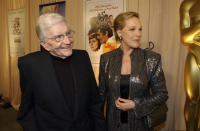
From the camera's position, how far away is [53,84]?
1.14 m

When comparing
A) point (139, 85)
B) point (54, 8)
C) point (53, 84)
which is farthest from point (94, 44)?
point (53, 84)

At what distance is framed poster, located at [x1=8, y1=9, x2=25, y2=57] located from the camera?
4.29 metres

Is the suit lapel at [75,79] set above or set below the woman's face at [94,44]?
below

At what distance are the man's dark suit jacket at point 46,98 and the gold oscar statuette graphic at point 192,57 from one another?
2.92 ft

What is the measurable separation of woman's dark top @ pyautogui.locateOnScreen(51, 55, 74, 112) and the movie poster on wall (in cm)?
157

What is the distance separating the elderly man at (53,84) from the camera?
1133mm

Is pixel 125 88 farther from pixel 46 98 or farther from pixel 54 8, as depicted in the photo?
pixel 54 8

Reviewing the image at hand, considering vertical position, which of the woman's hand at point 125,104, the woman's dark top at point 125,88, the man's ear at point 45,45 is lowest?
the woman's hand at point 125,104

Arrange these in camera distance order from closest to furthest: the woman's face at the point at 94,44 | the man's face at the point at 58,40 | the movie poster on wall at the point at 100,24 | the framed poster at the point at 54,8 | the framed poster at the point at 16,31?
the man's face at the point at 58,40 → the movie poster on wall at the point at 100,24 → the woman's face at the point at 94,44 → the framed poster at the point at 54,8 → the framed poster at the point at 16,31

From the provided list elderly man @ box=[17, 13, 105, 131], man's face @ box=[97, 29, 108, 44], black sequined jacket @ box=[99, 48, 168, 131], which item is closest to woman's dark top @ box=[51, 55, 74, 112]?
elderly man @ box=[17, 13, 105, 131]

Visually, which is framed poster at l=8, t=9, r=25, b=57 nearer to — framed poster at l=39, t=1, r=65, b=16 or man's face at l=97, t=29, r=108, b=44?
framed poster at l=39, t=1, r=65, b=16

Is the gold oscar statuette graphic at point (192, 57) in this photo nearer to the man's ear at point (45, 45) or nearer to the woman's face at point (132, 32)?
the woman's face at point (132, 32)

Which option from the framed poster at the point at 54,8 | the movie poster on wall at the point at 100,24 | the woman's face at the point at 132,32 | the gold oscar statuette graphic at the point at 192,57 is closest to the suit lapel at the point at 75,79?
the woman's face at the point at 132,32

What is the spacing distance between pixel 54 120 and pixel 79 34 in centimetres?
229
